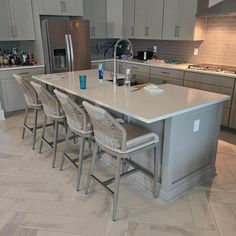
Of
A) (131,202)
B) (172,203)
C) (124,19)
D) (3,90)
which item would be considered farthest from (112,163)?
(124,19)

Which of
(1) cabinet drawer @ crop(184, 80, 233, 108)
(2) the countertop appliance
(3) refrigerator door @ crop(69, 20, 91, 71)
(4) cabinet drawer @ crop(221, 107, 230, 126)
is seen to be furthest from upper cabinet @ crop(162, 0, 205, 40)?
(3) refrigerator door @ crop(69, 20, 91, 71)

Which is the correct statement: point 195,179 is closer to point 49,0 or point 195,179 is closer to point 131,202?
point 131,202

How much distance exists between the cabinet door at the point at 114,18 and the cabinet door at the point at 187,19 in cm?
161

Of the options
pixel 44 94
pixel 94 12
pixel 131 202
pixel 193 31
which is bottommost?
pixel 131 202

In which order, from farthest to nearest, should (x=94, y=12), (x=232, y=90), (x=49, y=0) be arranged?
(x=94, y=12)
(x=49, y=0)
(x=232, y=90)

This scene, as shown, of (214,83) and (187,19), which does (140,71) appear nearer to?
(187,19)

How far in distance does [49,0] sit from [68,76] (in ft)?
6.77

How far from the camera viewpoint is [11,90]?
451cm

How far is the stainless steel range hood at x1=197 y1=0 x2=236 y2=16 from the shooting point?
11.2 feet

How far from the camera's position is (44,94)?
274cm

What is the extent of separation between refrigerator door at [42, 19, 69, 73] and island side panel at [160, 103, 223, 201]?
3157 millimetres

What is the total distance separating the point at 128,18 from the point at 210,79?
8.37 feet

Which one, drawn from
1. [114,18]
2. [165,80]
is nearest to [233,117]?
[165,80]

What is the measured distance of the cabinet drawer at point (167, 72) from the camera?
163 inches
